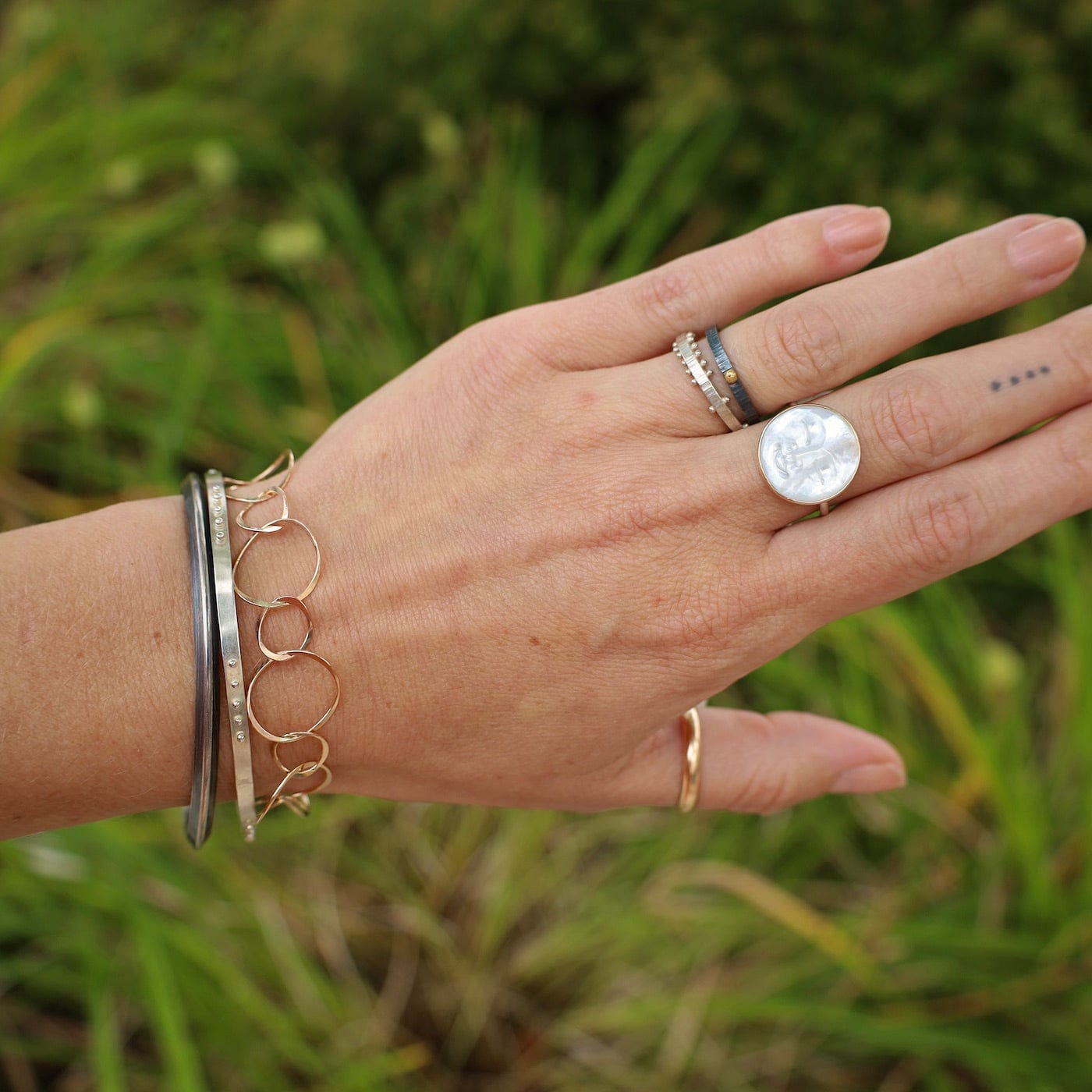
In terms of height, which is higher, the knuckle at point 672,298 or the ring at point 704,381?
the knuckle at point 672,298

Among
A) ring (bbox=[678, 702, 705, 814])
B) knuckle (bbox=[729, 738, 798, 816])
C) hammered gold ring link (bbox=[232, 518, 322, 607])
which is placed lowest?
knuckle (bbox=[729, 738, 798, 816])

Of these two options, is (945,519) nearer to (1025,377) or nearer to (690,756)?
(1025,377)

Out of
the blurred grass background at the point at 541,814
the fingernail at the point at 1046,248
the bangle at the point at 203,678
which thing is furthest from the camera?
the blurred grass background at the point at 541,814

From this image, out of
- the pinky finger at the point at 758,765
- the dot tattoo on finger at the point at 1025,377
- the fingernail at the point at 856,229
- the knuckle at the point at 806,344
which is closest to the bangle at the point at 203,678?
the pinky finger at the point at 758,765

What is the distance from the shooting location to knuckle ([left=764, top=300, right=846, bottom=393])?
3.81ft

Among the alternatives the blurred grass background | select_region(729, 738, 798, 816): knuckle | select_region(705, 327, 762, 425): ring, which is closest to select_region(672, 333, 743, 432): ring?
select_region(705, 327, 762, 425): ring

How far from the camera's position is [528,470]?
3.93ft

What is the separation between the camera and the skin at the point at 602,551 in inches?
43.2

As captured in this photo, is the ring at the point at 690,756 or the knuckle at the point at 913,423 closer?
the knuckle at the point at 913,423

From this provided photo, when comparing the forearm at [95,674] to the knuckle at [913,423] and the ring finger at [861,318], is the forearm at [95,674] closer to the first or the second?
the ring finger at [861,318]

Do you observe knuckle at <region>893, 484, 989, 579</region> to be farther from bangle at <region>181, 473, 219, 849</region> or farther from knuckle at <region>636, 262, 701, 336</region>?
bangle at <region>181, 473, 219, 849</region>

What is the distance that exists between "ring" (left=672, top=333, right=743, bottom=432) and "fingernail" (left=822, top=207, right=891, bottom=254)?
0.23 metres

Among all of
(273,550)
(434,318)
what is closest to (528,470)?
(273,550)

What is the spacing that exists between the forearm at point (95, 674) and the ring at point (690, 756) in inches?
20.9
